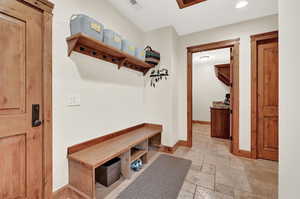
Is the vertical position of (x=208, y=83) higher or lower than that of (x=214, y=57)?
lower

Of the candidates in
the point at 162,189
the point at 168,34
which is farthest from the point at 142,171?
the point at 168,34

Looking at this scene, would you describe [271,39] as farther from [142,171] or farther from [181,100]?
[142,171]

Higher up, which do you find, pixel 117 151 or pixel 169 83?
pixel 169 83

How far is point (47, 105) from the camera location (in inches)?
53.6

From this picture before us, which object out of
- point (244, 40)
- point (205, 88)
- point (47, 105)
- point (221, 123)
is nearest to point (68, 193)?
point (47, 105)

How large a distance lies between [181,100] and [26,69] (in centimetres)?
276

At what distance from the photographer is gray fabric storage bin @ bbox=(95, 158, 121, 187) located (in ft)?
5.56

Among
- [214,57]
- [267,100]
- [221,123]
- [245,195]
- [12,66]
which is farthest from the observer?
[214,57]

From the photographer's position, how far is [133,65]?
2.58m

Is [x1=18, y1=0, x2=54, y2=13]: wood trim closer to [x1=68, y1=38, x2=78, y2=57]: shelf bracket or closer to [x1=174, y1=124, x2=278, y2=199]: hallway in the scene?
[x1=68, y1=38, x2=78, y2=57]: shelf bracket

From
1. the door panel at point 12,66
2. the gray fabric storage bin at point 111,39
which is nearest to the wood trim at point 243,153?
the gray fabric storage bin at point 111,39

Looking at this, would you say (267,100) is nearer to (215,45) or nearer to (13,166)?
(215,45)

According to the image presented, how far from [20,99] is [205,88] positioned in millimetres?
5925

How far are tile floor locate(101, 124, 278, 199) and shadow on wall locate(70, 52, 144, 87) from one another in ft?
4.83
